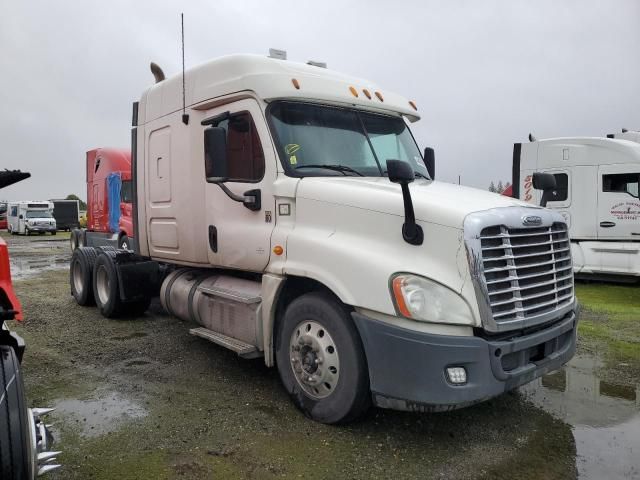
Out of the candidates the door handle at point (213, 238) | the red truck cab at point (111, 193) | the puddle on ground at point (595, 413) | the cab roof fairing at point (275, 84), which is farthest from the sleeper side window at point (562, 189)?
the red truck cab at point (111, 193)

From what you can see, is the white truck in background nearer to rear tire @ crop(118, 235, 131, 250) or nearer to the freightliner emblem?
the freightliner emblem

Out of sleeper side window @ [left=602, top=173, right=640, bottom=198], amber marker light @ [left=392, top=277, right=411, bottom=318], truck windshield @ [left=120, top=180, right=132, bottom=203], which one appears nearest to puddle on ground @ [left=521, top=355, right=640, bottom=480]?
amber marker light @ [left=392, top=277, right=411, bottom=318]

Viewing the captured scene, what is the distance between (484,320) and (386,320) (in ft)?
2.14

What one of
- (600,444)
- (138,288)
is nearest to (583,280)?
(600,444)

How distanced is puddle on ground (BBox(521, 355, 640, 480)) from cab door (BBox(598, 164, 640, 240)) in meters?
6.41

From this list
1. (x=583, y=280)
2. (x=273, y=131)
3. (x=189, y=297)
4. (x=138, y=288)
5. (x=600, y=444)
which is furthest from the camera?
(x=583, y=280)

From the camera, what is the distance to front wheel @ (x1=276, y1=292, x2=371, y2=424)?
12.5 ft

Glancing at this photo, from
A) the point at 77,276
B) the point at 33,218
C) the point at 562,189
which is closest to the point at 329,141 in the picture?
the point at 77,276

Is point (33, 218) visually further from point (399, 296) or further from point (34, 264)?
point (399, 296)

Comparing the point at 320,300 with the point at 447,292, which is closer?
the point at 447,292

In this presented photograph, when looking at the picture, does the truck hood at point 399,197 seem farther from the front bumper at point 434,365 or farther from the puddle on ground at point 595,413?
the puddle on ground at point 595,413

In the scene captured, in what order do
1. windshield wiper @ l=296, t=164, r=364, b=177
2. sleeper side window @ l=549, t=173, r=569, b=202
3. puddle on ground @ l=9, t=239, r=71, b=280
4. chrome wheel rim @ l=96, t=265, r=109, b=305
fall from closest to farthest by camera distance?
1. windshield wiper @ l=296, t=164, r=364, b=177
2. chrome wheel rim @ l=96, t=265, r=109, b=305
3. sleeper side window @ l=549, t=173, r=569, b=202
4. puddle on ground @ l=9, t=239, r=71, b=280

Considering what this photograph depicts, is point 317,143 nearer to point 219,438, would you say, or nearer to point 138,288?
point 219,438

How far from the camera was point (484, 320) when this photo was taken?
136 inches
